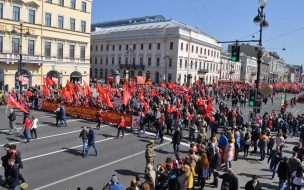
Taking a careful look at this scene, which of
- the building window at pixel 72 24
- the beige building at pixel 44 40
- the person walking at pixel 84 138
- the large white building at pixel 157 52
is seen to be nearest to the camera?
the person walking at pixel 84 138

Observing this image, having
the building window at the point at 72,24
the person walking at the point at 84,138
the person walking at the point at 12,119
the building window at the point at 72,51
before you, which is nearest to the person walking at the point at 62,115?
the person walking at the point at 12,119

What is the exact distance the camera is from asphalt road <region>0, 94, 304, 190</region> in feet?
34.2

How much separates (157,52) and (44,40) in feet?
111

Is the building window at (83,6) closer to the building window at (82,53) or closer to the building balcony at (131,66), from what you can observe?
the building window at (82,53)

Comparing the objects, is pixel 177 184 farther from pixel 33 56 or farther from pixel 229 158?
pixel 33 56

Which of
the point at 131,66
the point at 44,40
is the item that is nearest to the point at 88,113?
the point at 44,40

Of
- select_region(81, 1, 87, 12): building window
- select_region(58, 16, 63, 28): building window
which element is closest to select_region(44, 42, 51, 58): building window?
select_region(58, 16, 63, 28): building window

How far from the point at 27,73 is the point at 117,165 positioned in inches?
1242

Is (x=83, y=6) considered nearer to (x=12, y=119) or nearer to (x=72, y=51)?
(x=72, y=51)

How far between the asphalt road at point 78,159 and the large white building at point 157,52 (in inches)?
1880

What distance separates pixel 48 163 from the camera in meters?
12.0

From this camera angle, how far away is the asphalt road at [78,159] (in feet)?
34.2

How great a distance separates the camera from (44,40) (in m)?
40.3

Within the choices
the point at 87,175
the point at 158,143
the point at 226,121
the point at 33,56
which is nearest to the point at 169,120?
the point at 158,143
